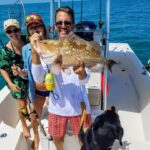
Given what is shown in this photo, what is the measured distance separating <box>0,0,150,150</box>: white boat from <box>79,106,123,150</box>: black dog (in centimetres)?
37

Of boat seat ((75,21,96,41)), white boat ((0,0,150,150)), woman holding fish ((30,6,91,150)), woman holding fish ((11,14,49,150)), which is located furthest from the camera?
boat seat ((75,21,96,41))

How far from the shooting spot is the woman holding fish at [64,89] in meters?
2.34

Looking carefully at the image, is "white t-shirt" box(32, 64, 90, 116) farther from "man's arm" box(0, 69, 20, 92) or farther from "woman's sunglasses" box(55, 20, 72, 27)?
"man's arm" box(0, 69, 20, 92)

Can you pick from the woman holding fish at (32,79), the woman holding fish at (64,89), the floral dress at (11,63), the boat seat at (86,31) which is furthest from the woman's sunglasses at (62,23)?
the boat seat at (86,31)

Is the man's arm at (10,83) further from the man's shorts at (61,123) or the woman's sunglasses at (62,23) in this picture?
the woman's sunglasses at (62,23)

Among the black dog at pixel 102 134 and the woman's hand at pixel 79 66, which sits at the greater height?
the woman's hand at pixel 79 66

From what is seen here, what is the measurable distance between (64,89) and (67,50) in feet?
1.46

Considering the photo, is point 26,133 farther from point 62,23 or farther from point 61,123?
point 62,23

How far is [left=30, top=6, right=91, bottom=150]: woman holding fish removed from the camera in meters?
2.34

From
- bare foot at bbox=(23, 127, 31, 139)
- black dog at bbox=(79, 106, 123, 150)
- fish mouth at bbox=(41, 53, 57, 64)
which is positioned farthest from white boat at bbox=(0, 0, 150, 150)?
fish mouth at bbox=(41, 53, 57, 64)

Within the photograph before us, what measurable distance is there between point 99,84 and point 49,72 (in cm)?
143

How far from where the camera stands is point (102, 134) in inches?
93.7

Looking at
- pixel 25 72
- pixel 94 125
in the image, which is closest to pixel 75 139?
pixel 94 125

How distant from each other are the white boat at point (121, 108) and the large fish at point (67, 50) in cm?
102
